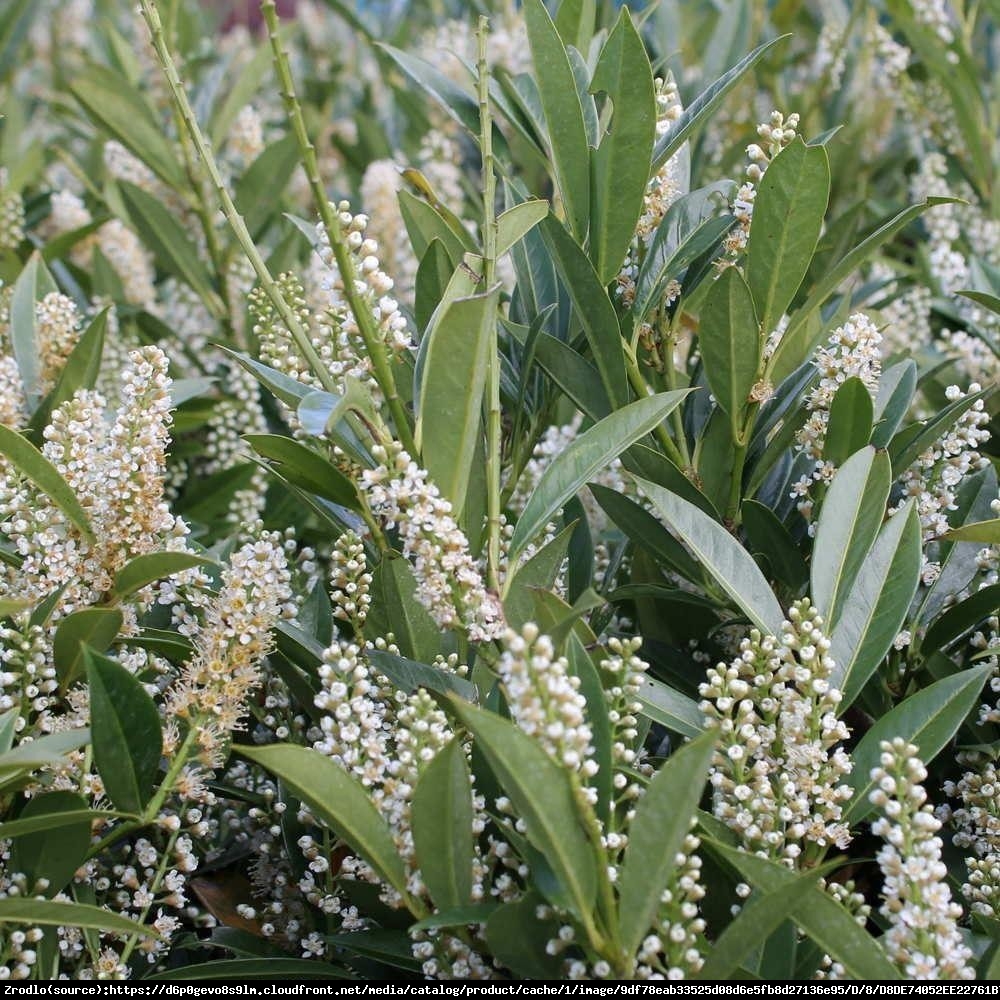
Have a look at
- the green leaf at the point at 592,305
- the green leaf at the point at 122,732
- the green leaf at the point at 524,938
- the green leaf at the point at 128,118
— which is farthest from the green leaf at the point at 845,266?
the green leaf at the point at 128,118

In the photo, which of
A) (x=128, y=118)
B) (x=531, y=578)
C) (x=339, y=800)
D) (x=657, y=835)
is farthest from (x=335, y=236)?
(x=128, y=118)

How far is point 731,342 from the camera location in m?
1.58

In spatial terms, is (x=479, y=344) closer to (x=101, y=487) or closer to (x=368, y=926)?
(x=101, y=487)

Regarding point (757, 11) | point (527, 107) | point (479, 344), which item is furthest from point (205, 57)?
point (479, 344)

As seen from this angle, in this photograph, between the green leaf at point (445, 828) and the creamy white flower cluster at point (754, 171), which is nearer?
the green leaf at point (445, 828)

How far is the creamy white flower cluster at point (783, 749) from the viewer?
4.35 ft

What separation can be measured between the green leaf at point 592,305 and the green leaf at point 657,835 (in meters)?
0.63

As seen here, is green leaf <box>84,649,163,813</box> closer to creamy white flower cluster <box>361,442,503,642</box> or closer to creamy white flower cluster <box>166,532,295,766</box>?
creamy white flower cluster <box>166,532,295,766</box>

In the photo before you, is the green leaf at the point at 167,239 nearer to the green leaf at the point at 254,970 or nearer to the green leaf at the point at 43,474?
the green leaf at the point at 43,474

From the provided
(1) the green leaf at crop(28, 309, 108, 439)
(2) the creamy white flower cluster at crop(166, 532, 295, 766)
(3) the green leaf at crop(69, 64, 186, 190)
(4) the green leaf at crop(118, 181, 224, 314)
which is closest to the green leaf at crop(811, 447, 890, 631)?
(2) the creamy white flower cluster at crop(166, 532, 295, 766)

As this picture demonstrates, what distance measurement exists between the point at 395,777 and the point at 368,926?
26 cm

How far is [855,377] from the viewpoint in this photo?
59.7 inches

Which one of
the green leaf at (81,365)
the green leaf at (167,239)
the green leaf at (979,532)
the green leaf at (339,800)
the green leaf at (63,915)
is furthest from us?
the green leaf at (167,239)

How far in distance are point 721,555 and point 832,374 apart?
312 millimetres
